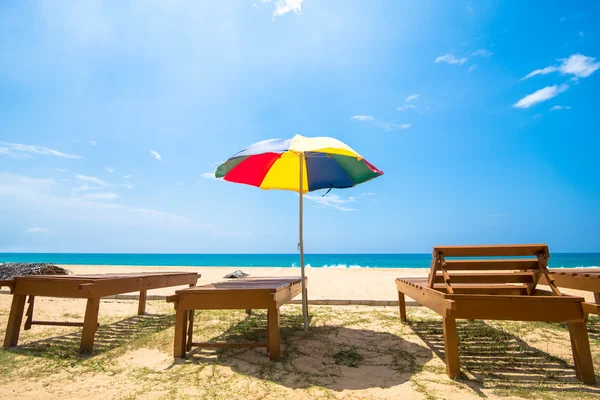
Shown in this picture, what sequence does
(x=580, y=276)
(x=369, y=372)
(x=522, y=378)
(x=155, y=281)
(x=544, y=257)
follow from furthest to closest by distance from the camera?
(x=155, y=281) < (x=580, y=276) < (x=544, y=257) < (x=369, y=372) < (x=522, y=378)

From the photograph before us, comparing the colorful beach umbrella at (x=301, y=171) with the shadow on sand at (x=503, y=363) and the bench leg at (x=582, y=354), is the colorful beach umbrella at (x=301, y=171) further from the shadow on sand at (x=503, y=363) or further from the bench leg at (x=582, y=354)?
the bench leg at (x=582, y=354)

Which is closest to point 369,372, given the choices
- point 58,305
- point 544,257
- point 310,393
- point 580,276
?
point 310,393

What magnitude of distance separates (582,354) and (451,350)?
1185mm

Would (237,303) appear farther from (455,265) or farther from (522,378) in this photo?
(522,378)

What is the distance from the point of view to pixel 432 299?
3.42 m

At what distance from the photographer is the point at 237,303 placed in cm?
354

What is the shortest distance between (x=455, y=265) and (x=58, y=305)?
8061 millimetres

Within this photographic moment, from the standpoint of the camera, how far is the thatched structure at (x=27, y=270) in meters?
9.81

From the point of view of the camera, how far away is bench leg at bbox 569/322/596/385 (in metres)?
2.85

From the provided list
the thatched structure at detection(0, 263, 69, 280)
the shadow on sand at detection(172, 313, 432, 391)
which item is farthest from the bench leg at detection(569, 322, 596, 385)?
Answer: the thatched structure at detection(0, 263, 69, 280)

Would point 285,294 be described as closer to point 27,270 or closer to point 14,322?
point 14,322

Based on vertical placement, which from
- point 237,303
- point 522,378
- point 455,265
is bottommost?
point 522,378

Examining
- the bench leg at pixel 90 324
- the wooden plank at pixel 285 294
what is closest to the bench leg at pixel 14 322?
the bench leg at pixel 90 324

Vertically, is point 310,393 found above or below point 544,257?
below
